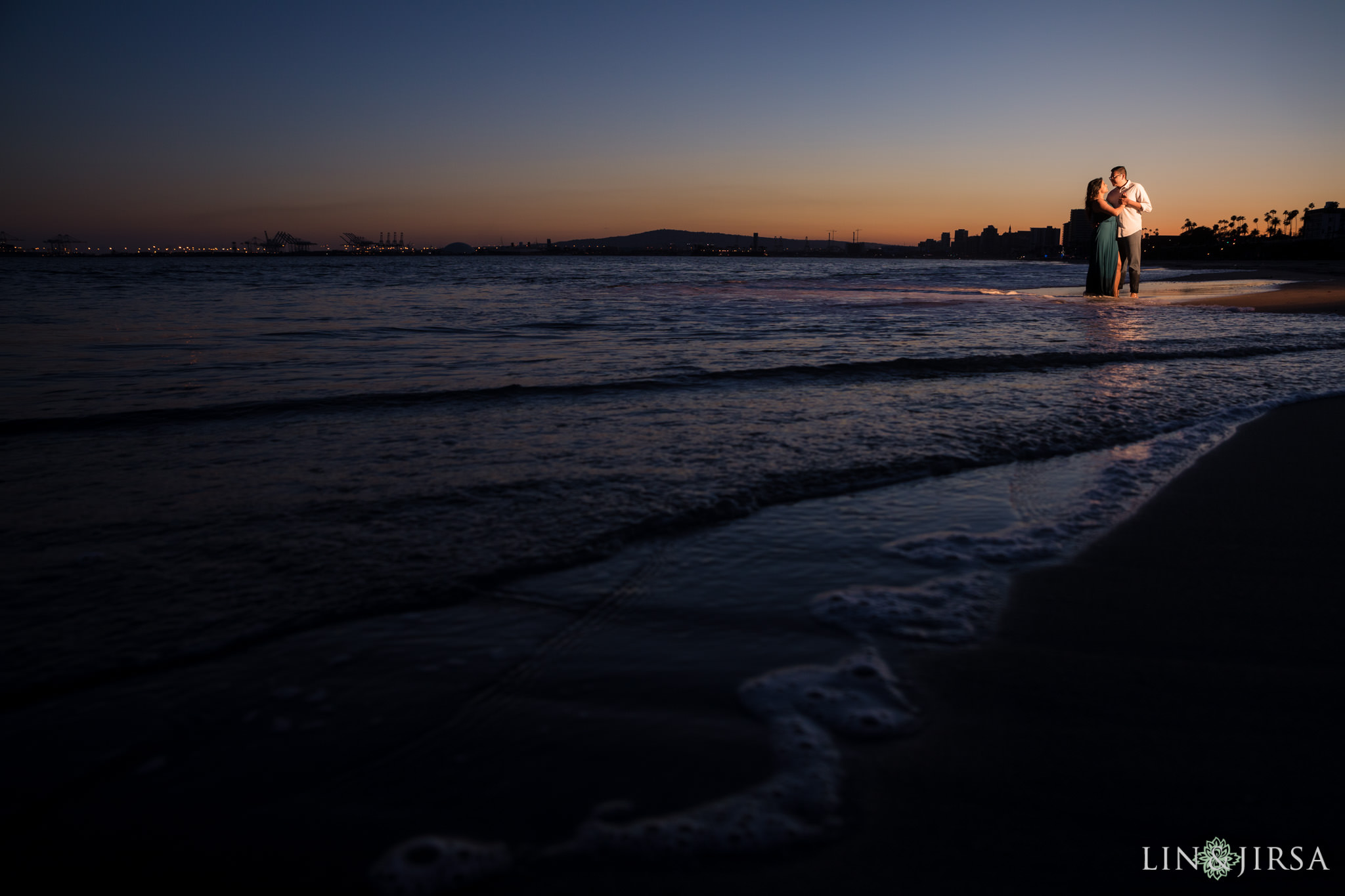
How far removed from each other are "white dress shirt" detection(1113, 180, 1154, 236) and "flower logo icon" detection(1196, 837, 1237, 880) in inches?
551

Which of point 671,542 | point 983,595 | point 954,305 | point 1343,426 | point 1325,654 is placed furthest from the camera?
point 954,305

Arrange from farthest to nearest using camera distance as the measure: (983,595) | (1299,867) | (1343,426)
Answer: (1343,426) → (983,595) → (1299,867)

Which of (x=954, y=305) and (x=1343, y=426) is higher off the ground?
(x=954, y=305)

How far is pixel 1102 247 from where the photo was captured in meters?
15.1

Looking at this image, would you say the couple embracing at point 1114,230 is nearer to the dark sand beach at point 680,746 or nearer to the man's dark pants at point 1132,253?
the man's dark pants at point 1132,253

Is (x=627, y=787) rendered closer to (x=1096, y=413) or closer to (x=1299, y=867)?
Result: (x=1299, y=867)

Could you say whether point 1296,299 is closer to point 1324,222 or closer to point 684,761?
point 684,761

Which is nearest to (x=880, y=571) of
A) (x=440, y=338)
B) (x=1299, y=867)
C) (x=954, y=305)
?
(x=1299, y=867)

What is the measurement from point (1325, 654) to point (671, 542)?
5.71ft

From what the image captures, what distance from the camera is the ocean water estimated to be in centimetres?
214

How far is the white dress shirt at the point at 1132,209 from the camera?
13219 mm

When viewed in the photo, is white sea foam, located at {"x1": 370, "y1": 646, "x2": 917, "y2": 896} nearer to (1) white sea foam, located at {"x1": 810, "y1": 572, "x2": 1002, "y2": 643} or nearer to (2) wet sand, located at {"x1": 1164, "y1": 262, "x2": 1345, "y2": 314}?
(1) white sea foam, located at {"x1": 810, "y1": 572, "x2": 1002, "y2": 643}

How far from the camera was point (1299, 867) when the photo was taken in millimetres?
1160

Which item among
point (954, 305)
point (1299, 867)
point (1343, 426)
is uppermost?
point (954, 305)
